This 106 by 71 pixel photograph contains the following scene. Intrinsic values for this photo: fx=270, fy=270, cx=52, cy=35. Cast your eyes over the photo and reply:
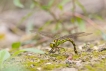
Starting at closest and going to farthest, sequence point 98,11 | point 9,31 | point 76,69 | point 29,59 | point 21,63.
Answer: point 76,69 < point 21,63 < point 29,59 < point 9,31 < point 98,11

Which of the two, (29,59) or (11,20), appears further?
(11,20)

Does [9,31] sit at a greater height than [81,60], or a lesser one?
greater

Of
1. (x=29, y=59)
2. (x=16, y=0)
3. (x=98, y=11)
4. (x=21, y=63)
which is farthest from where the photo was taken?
(x=98, y=11)

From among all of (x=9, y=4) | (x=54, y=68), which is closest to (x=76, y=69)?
(x=54, y=68)

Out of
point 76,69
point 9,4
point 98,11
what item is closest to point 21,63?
point 76,69

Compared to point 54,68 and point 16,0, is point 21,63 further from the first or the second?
point 16,0

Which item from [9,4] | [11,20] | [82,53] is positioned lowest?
[82,53]

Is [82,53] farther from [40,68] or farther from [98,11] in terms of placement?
[98,11]

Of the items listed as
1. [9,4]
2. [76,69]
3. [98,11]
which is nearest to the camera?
[76,69]

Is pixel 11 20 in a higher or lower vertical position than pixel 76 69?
higher
